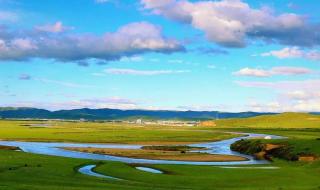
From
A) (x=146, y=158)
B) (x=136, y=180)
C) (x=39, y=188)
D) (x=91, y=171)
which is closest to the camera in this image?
(x=39, y=188)

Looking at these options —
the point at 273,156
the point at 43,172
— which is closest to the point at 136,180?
the point at 43,172

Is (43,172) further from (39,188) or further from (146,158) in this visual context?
(146,158)

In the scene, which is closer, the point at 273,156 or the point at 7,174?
the point at 7,174

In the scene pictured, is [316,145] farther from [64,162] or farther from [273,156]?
[64,162]

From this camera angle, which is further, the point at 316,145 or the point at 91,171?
the point at 316,145

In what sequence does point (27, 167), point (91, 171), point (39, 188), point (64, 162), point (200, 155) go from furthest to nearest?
point (200, 155)
point (64, 162)
point (91, 171)
point (27, 167)
point (39, 188)

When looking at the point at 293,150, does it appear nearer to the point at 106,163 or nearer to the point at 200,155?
the point at 200,155

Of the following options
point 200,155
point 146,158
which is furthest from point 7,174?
point 200,155

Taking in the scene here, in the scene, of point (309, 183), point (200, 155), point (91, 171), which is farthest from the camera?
point (200, 155)

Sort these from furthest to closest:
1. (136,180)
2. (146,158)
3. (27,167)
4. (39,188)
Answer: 1. (146,158)
2. (27,167)
3. (136,180)
4. (39,188)
